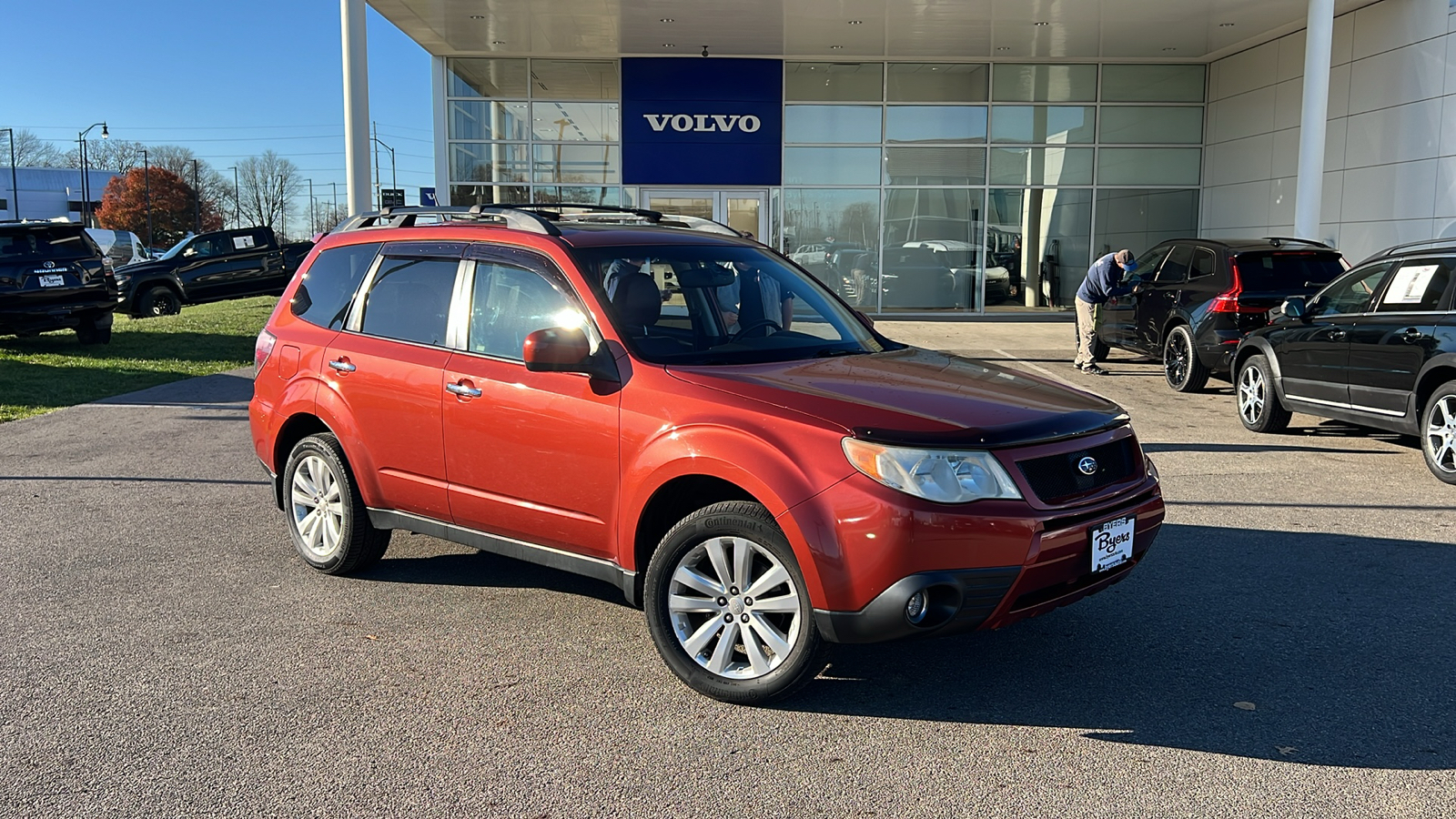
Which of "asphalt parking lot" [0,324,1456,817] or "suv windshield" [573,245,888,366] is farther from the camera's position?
"suv windshield" [573,245,888,366]

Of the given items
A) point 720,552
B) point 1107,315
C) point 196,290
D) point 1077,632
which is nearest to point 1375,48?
point 1107,315

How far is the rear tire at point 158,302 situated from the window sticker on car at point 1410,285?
2297 centimetres

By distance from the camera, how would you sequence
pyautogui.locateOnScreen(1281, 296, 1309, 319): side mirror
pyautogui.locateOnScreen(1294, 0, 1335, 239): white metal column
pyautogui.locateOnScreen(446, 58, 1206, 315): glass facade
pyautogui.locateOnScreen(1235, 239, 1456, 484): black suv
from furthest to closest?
1. pyautogui.locateOnScreen(446, 58, 1206, 315): glass facade
2. pyautogui.locateOnScreen(1294, 0, 1335, 239): white metal column
3. pyautogui.locateOnScreen(1281, 296, 1309, 319): side mirror
4. pyautogui.locateOnScreen(1235, 239, 1456, 484): black suv

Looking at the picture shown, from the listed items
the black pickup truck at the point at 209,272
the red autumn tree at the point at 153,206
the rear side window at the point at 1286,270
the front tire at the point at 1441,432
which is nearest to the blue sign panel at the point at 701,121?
the black pickup truck at the point at 209,272

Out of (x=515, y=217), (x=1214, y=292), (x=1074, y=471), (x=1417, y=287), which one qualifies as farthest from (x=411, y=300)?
(x=1214, y=292)

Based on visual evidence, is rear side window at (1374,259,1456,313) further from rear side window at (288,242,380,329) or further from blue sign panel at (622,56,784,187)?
blue sign panel at (622,56,784,187)

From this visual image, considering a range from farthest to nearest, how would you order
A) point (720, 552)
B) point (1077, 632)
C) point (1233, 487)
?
point (1233, 487) → point (1077, 632) → point (720, 552)

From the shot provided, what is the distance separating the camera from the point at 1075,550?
3918mm

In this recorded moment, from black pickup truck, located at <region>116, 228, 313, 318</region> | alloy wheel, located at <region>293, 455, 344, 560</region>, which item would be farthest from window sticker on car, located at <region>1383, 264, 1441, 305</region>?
black pickup truck, located at <region>116, 228, 313, 318</region>

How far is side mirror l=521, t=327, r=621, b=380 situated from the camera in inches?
170

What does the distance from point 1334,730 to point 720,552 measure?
2197 mm

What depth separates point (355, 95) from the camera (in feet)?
48.8

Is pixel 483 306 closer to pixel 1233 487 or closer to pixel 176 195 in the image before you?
pixel 1233 487

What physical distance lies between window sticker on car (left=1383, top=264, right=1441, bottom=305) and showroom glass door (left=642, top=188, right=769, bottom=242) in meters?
15.6
